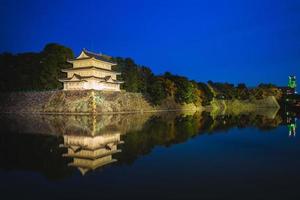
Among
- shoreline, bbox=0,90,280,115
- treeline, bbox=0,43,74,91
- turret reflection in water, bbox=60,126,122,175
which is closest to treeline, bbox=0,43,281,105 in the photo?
treeline, bbox=0,43,74,91

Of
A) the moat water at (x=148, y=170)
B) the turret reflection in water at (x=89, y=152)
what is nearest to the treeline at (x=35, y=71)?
the turret reflection in water at (x=89, y=152)

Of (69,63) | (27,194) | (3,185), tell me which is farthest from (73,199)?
(69,63)

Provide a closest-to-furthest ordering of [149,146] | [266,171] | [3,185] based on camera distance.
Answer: [3,185] → [266,171] → [149,146]

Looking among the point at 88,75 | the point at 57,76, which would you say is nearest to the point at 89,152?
the point at 88,75

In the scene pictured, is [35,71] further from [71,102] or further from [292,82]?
[292,82]

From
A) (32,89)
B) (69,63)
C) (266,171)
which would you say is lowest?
(266,171)

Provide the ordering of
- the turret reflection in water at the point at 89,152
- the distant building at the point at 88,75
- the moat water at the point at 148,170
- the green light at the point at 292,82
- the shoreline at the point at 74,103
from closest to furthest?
the moat water at the point at 148,170, the turret reflection in water at the point at 89,152, the shoreline at the point at 74,103, the distant building at the point at 88,75, the green light at the point at 292,82

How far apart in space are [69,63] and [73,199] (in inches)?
2022

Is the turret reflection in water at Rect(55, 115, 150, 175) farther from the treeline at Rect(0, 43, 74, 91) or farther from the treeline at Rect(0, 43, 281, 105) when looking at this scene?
the treeline at Rect(0, 43, 281, 105)

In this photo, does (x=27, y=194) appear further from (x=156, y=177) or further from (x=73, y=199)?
(x=156, y=177)

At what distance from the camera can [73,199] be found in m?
6.32

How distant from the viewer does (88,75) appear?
1992 inches

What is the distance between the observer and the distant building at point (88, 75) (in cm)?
4925

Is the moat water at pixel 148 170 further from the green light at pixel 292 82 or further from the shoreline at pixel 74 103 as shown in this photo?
the green light at pixel 292 82
